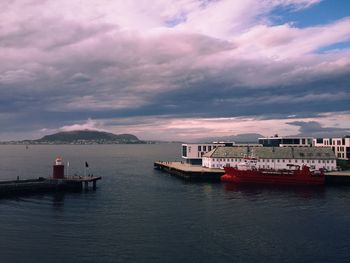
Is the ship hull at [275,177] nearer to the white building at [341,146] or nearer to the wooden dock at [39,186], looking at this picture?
the white building at [341,146]

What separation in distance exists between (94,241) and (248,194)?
39.6 m

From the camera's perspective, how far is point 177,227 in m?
48.0

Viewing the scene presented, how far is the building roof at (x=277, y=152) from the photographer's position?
10262cm

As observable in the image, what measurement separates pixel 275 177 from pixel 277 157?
46.4ft

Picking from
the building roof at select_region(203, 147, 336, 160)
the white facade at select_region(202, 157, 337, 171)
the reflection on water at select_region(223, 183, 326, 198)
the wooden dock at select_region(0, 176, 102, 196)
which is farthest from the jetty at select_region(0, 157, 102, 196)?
the building roof at select_region(203, 147, 336, 160)

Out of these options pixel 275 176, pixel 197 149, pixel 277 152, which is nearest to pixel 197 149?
pixel 197 149

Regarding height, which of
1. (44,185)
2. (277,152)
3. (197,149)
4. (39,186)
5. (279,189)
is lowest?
(279,189)

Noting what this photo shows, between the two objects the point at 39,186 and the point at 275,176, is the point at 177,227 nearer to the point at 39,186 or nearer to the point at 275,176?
the point at 39,186

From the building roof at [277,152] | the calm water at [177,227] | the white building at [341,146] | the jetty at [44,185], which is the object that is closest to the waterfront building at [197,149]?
the building roof at [277,152]

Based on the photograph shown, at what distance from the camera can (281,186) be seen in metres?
86.6

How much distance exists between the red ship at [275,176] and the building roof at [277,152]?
9.77 m

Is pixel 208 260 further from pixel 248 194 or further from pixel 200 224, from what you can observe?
pixel 248 194

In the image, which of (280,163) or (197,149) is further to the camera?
(197,149)

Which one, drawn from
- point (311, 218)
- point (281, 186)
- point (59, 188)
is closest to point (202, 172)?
point (281, 186)
